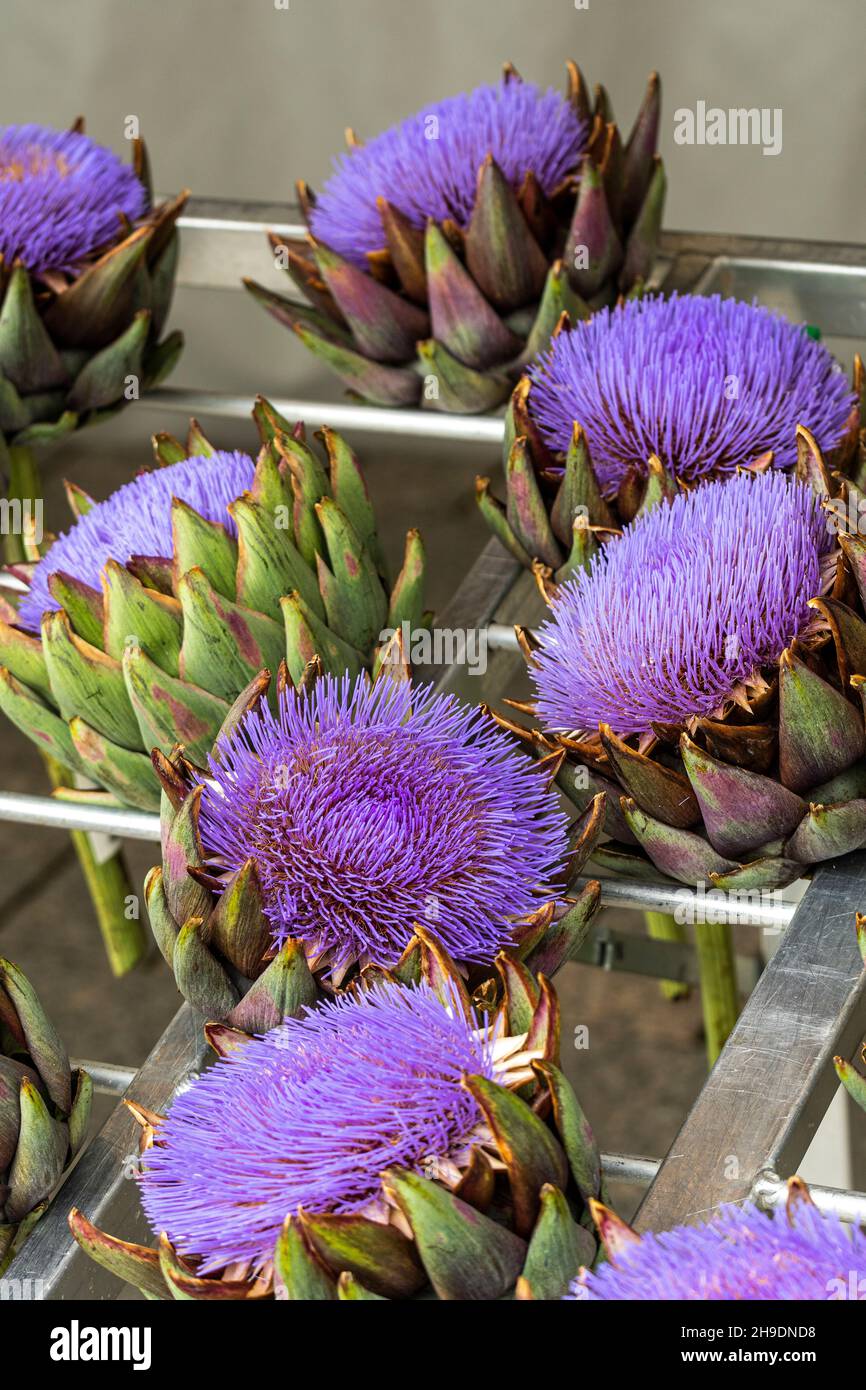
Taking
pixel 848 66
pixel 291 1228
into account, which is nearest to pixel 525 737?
pixel 291 1228

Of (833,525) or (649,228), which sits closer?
(833,525)

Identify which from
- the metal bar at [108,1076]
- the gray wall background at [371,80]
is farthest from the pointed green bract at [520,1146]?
the gray wall background at [371,80]

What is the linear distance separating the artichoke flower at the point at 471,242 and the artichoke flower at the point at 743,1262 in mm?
592

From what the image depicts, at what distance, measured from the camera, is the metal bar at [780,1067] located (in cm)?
55

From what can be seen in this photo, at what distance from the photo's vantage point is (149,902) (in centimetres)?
64

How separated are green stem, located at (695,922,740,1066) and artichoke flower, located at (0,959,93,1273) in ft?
1.64

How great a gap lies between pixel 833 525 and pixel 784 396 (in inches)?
5.4

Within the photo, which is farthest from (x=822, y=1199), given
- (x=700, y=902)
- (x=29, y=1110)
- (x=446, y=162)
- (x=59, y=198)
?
(x=59, y=198)

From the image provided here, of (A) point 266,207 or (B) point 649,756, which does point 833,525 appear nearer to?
(B) point 649,756

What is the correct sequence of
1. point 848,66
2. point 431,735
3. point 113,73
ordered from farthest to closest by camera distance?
1. point 113,73
2. point 848,66
3. point 431,735

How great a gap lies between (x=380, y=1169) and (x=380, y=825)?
16cm

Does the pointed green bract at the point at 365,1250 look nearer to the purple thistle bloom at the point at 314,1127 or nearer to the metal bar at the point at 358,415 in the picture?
the purple thistle bloom at the point at 314,1127

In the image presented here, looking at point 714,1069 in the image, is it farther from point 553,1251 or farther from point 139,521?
point 139,521

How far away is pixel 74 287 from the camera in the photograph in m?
0.99
